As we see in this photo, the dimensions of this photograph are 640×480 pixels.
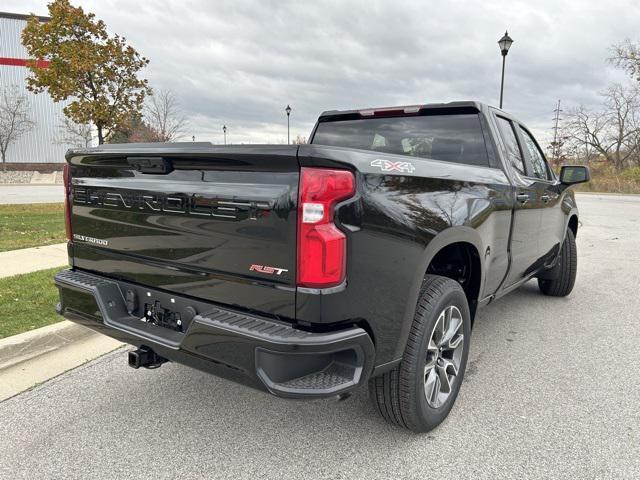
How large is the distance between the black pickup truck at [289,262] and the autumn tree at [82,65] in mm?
9877

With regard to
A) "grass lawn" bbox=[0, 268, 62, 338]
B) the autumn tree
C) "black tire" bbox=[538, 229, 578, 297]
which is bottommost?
"grass lawn" bbox=[0, 268, 62, 338]

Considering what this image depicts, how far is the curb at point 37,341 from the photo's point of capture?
136 inches

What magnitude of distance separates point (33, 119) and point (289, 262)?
47.9 metres

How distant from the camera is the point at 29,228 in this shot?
30.7 feet

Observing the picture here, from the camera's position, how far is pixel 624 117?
4641 centimetres

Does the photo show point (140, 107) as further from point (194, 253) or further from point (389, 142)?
point (194, 253)

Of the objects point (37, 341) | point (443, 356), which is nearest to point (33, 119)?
point (37, 341)

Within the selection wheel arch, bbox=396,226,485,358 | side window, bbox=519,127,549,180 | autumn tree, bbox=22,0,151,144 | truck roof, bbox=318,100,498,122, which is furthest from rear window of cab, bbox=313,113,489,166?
autumn tree, bbox=22,0,151,144

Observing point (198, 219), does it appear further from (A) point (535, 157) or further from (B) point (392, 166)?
(A) point (535, 157)

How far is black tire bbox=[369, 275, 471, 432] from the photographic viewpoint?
2385 mm

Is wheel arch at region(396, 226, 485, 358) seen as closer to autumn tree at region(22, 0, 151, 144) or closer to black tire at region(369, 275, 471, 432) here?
black tire at region(369, 275, 471, 432)

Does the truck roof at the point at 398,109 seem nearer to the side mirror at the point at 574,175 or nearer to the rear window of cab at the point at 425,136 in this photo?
the rear window of cab at the point at 425,136

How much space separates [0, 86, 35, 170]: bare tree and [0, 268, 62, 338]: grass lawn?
42.4 metres

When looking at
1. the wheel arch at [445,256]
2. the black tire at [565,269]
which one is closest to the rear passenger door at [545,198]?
the black tire at [565,269]
